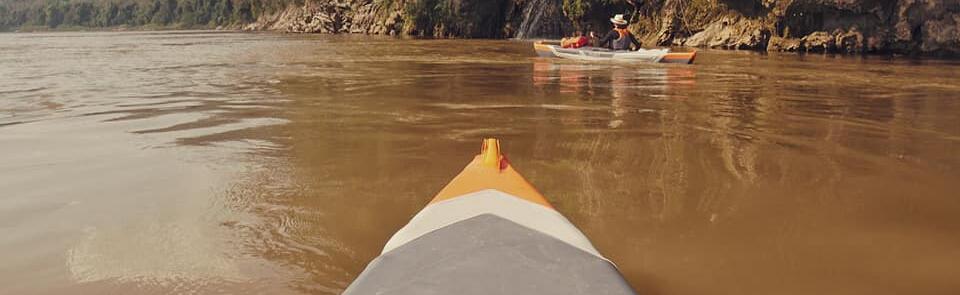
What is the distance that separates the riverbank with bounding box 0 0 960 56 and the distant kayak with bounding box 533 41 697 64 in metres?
8.46

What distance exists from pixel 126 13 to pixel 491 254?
136m

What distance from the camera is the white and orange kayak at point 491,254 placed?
1479 millimetres

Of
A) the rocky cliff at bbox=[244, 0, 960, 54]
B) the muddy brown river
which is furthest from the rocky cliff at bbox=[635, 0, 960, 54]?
the muddy brown river

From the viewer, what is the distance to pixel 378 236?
2873 millimetres

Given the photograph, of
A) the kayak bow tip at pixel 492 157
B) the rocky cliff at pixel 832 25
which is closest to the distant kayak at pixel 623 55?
the rocky cliff at pixel 832 25

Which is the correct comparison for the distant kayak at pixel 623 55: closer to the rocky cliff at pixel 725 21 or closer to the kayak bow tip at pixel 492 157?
the rocky cliff at pixel 725 21

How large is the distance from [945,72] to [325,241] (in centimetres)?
1414

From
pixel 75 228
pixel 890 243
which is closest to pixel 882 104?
pixel 890 243

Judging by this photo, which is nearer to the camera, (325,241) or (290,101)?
(325,241)

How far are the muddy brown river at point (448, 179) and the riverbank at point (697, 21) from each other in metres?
12.0

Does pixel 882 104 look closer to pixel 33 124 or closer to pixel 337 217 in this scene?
pixel 337 217

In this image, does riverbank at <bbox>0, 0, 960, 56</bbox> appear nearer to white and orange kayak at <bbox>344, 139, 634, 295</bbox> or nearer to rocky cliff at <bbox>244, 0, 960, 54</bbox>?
rocky cliff at <bbox>244, 0, 960, 54</bbox>

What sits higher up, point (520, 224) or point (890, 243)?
point (520, 224)

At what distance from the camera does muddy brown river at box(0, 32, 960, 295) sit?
2480mm
